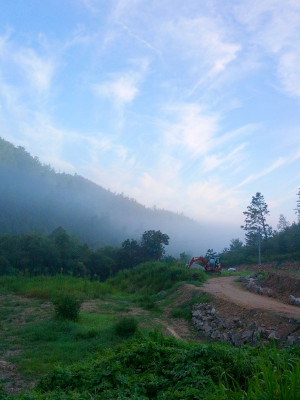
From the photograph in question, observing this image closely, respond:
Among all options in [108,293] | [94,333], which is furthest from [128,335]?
[108,293]

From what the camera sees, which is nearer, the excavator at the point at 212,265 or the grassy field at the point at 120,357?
the grassy field at the point at 120,357

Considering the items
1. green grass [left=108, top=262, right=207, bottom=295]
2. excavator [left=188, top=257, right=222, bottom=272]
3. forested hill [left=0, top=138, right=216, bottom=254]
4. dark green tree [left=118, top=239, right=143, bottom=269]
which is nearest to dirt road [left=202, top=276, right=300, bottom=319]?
green grass [left=108, top=262, right=207, bottom=295]

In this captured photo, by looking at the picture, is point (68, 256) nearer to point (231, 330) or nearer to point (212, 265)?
point (212, 265)

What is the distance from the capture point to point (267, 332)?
34.6ft

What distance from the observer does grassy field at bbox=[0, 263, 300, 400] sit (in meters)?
4.15

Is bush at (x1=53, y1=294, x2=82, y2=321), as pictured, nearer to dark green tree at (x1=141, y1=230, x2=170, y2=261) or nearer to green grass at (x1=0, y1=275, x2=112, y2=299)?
green grass at (x1=0, y1=275, x2=112, y2=299)

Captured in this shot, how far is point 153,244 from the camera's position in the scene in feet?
123

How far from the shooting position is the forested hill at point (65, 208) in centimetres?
7394

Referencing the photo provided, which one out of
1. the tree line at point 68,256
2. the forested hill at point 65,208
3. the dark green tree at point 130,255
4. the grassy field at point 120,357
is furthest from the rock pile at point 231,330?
the forested hill at point 65,208

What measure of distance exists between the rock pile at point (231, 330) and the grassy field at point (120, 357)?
139 centimetres

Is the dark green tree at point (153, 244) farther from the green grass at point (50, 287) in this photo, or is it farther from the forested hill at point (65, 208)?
the forested hill at point (65, 208)

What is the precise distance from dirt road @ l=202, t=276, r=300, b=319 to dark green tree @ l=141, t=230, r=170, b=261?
14999mm

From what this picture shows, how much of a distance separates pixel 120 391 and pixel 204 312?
406 inches

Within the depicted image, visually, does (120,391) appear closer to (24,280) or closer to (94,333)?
(94,333)
